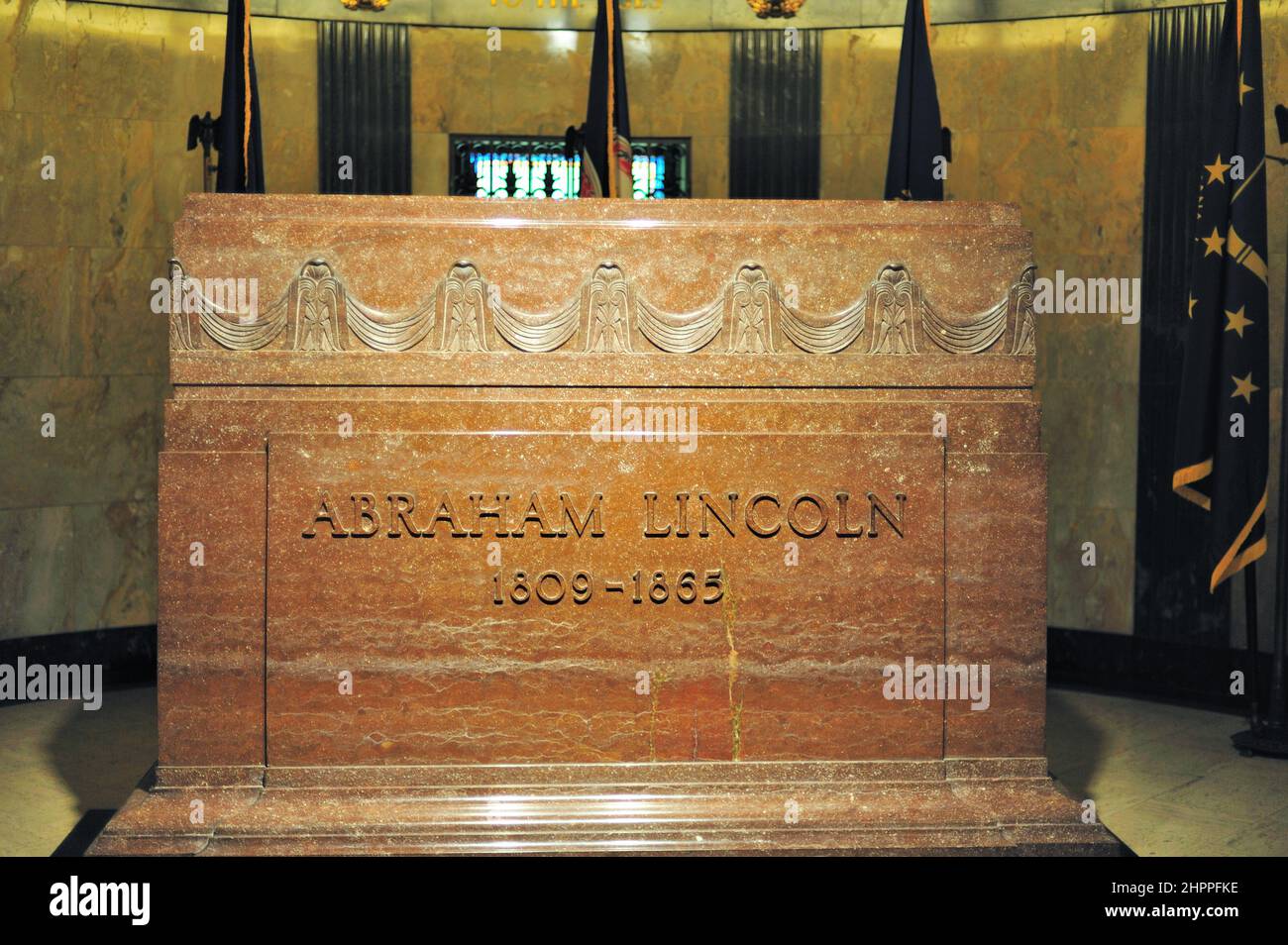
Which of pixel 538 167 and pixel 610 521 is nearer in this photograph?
pixel 610 521

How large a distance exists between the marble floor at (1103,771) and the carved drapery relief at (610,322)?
2279 mm

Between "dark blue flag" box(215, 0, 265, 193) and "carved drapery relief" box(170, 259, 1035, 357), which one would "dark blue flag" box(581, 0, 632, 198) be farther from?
"carved drapery relief" box(170, 259, 1035, 357)

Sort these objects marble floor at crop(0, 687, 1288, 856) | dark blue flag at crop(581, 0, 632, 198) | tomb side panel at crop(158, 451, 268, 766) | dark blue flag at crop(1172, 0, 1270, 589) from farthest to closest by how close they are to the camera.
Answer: dark blue flag at crop(581, 0, 632, 198)
dark blue flag at crop(1172, 0, 1270, 589)
marble floor at crop(0, 687, 1288, 856)
tomb side panel at crop(158, 451, 268, 766)

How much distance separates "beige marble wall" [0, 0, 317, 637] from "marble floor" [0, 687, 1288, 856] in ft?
3.09

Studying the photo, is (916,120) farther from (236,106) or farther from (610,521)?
(236,106)

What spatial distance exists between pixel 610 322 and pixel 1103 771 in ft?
12.5

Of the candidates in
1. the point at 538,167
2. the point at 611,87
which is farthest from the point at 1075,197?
the point at 538,167

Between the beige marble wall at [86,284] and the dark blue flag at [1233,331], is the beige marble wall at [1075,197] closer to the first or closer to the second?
the dark blue flag at [1233,331]

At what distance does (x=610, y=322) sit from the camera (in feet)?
17.9

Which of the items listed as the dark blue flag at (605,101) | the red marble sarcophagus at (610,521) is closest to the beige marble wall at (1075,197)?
the dark blue flag at (605,101)

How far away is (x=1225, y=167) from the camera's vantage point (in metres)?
7.65

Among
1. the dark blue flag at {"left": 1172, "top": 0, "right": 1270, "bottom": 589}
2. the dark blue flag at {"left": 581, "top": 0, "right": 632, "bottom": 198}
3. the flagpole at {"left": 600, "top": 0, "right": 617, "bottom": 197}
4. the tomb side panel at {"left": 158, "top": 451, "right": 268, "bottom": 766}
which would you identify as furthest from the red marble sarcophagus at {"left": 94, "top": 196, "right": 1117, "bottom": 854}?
the dark blue flag at {"left": 581, "top": 0, "right": 632, "bottom": 198}

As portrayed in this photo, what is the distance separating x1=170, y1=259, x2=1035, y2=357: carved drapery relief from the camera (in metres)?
5.38

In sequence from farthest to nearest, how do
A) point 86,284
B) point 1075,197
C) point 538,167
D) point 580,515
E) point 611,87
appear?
1. point 538,167
2. point 1075,197
3. point 86,284
4. point 611,87
5. point 580,515
